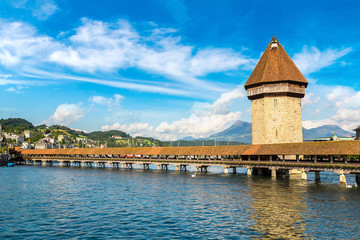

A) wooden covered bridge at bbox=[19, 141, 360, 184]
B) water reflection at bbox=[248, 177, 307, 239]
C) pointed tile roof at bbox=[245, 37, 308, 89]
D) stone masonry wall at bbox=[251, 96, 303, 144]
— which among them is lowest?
water reflection at bbox=[248, 177, 307, 239]

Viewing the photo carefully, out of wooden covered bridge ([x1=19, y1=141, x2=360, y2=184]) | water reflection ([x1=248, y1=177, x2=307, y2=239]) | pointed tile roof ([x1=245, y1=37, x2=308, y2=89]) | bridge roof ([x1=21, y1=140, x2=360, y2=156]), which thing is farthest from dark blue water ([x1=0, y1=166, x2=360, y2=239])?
pointed tile roof ([x1=245, y1=37, x2=308, y2=89])

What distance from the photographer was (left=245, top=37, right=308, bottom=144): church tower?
6619 centimetres

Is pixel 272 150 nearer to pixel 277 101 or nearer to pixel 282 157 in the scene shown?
pixel 282 157

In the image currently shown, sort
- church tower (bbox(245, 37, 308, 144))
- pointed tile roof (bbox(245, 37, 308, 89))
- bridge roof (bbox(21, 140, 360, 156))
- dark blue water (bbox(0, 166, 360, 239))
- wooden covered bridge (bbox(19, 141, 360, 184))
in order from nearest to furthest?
dark blue water (bbox(0, 166, 360, 239)), wooden covered bridge (bbox(19, 141, 360, 184)), bridge roof (bbox(21, 140, 360, 156)), church tower (bbox(245, 37, 308, 144)), pointed tile roof (bbox(245, 37, 308, 89))

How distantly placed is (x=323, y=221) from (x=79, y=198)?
23.4 m

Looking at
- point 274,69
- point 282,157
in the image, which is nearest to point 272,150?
point 282,157

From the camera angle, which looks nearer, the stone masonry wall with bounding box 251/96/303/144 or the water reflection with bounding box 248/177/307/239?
the water reflection with bounding box 248/177/307/239

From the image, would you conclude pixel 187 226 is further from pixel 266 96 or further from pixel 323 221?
pixel 266 96

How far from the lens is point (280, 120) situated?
66188 mm

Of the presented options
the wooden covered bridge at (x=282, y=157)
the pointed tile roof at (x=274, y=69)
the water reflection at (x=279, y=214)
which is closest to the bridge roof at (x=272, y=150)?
the wooden covered bridge at (x=282, y=157)

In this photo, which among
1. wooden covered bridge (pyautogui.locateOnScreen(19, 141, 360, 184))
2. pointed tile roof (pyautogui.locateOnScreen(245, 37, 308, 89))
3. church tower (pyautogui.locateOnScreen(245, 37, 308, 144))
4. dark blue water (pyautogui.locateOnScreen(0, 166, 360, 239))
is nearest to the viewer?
dark blue water (pyautogui.locateOnScreen(0, 166, 360, 239))

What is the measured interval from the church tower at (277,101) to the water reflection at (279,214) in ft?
105

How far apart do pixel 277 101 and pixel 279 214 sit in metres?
46.0

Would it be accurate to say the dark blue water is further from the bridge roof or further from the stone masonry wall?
the stone masonry wall
